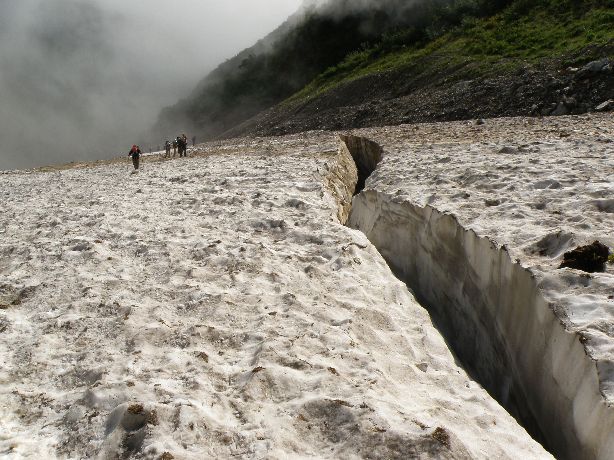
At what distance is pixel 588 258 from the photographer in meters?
5.90

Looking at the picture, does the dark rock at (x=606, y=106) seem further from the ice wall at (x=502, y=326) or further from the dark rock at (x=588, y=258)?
the dark rock at (x=588, y=258)

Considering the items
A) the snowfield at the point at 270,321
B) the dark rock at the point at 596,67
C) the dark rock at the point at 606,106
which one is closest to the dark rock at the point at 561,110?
the dark rock at the point at 606,106

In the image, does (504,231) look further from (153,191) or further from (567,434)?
(153,191)

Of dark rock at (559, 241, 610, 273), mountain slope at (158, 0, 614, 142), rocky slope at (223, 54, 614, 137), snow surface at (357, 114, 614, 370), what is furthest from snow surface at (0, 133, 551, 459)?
mountain slope at (158, 0, 614, 142)

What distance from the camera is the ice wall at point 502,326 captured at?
4543 mm

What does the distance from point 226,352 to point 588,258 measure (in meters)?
4.21

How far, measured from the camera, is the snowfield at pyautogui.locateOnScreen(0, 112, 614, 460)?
4.10 metres

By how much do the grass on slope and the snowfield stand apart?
25.4 metres

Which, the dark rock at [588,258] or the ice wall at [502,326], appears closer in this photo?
the ice wall at [502,326]

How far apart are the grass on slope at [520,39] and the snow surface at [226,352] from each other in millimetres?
29045

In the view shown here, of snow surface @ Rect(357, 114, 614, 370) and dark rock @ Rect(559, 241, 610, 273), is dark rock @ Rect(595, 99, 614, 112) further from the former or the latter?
dark rock @ Rect(559, 241, 610, 273)

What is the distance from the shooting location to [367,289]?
7016 millimetres

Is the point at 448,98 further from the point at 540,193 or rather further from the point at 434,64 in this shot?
the point at 540,193

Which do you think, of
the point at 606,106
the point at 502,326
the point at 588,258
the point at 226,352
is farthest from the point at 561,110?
the point at 226,352
